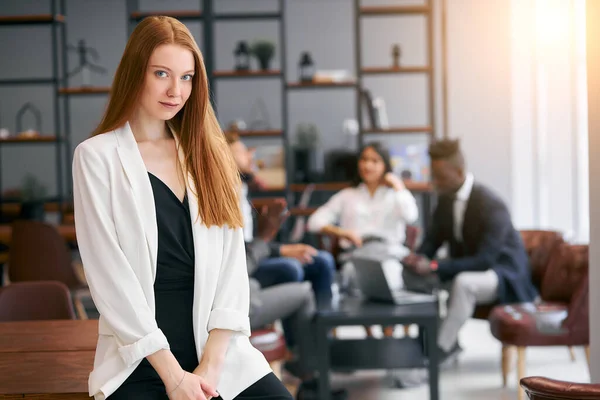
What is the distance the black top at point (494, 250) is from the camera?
4918 millimetres

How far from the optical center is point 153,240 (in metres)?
1.94

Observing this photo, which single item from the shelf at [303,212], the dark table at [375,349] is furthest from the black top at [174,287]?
the shelf at [303,212]

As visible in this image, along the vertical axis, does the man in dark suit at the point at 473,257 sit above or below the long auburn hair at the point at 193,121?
below

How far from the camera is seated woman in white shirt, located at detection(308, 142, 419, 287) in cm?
582

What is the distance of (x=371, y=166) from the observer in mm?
5875

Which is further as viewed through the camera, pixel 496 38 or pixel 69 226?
pixel 496 38

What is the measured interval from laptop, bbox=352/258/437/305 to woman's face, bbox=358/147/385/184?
1.74 m

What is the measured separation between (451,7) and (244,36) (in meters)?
2.20

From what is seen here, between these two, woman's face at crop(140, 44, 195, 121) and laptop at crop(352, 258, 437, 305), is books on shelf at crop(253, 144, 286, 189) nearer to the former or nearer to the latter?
laptop at crop(352, 258, 437, 305)

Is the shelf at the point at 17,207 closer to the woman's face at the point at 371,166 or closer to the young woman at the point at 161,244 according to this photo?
the woman's face at the point at 371,166

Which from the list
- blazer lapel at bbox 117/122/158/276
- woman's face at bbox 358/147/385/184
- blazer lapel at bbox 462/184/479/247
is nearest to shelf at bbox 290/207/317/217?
woman's face at bbox 358/147/385/184

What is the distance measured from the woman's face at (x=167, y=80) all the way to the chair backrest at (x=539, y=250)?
356 centimetres

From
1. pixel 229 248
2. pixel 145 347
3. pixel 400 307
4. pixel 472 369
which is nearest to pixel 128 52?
pixel 229 248

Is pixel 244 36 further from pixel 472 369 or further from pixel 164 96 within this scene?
pixel 164 96
